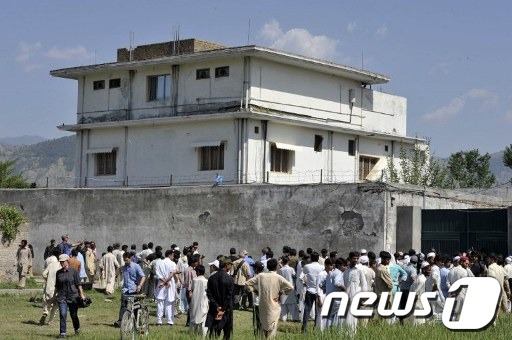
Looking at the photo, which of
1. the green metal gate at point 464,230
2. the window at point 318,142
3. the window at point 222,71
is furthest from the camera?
the window at point 318,142

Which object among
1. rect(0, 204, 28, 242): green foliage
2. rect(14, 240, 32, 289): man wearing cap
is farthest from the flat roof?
rect(14, 240, 32, 289): man wearing cap

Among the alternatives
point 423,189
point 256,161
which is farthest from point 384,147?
point 423,189

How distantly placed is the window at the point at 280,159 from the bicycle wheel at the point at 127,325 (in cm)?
2339

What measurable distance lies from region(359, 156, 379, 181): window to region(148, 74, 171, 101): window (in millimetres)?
9377

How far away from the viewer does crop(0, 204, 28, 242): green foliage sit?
109 feet

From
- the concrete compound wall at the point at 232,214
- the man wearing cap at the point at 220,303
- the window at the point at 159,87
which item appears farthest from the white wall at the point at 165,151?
the man wearing cap at the point at 220,303

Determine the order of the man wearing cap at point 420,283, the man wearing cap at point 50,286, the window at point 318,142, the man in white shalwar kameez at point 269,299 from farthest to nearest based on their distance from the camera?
the window at point 318,142, the man wearing cap at point 50,286, the man wearing cap at point 420,283, the man in white shalwar kameez at point 269,299

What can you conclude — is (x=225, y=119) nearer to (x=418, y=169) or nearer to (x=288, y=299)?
(x=418, y=169)

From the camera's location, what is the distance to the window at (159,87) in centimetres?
4522

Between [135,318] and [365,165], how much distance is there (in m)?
28.4

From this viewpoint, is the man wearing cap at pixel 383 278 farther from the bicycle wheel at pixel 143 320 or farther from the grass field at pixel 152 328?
the bicycle wheel at pixel 143 320

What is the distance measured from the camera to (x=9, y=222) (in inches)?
1308

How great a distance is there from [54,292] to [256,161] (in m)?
20.2

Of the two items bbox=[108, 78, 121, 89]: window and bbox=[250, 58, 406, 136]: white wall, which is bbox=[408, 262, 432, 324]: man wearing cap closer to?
→ bbox=[250, 58, 406, 136]: white wall
